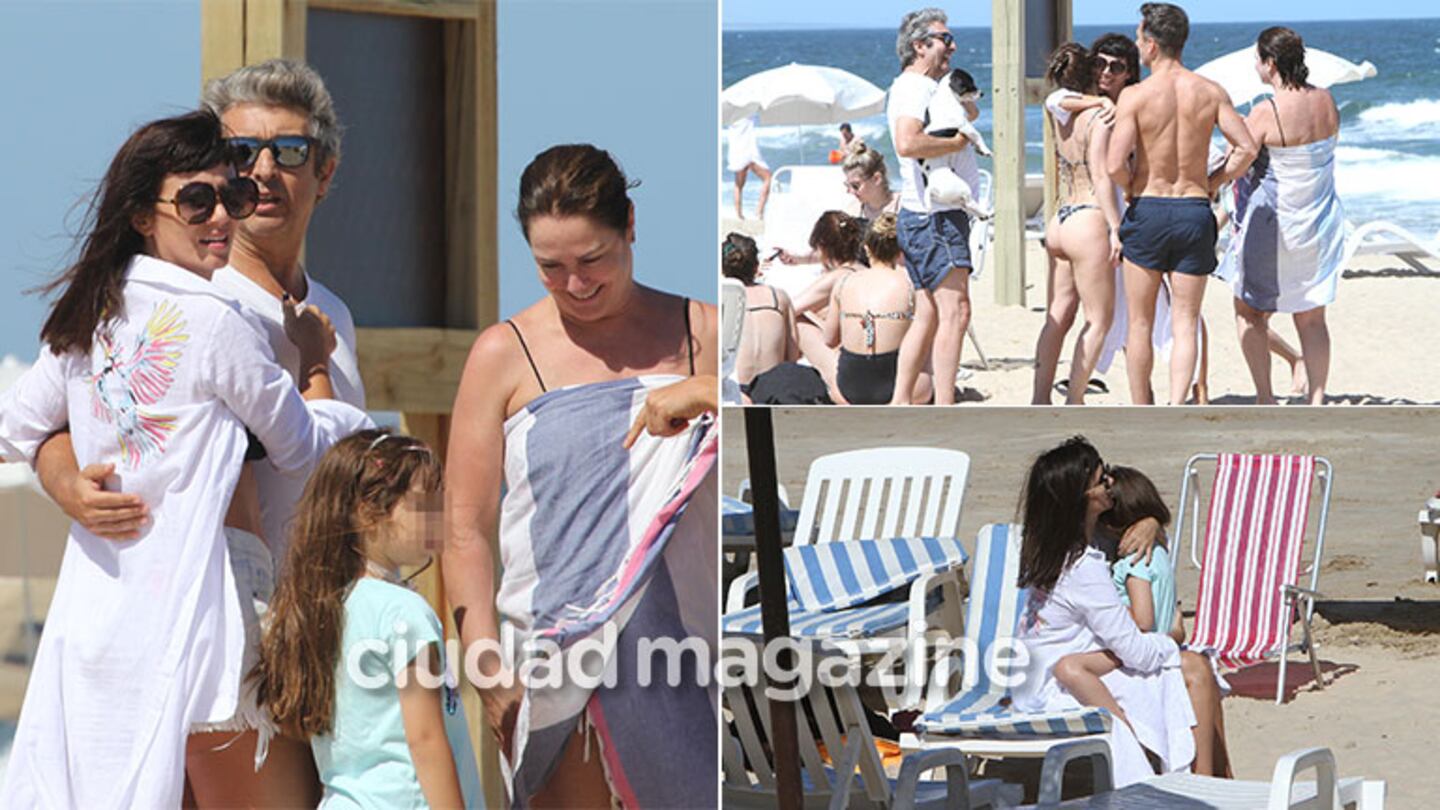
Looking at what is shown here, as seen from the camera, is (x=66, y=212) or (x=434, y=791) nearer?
(x=434, y=791)

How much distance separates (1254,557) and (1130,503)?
1196 millimetres

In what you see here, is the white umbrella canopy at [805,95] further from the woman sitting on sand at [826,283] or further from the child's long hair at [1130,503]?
the child's long hair at [1130,503]

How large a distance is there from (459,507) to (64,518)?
0.66 m

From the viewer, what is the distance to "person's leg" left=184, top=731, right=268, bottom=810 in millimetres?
3727

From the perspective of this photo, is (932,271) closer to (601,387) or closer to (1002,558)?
(1002,558)

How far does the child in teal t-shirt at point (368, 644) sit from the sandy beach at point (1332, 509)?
413 centimetres

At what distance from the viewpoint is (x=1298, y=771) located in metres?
4.66

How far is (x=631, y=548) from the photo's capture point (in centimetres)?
388

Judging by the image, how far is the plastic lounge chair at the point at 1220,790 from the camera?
4.63 metres

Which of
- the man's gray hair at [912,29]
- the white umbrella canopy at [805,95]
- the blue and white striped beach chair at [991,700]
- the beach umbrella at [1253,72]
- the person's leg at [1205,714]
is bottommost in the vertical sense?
the person's leg at [1205,714]

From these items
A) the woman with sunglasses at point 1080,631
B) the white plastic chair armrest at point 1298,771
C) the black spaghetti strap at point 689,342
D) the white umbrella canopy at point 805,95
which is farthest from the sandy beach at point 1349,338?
the white umbrella canopy at point 805,95

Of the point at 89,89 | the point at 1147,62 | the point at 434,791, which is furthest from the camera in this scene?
the point at 1147,62

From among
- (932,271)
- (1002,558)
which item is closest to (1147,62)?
(932,271)

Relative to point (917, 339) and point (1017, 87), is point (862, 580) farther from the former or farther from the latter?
point (1017, 87)
